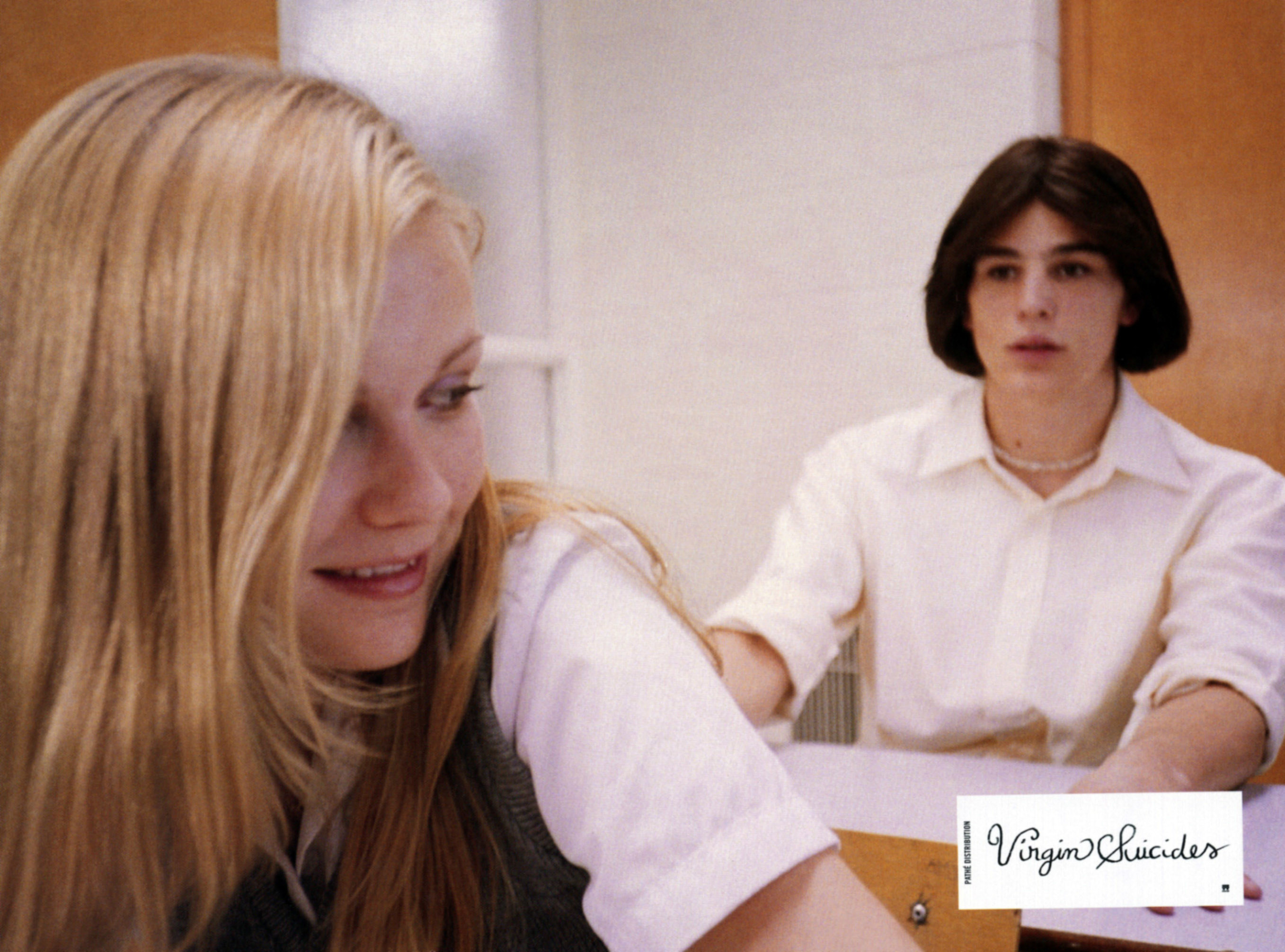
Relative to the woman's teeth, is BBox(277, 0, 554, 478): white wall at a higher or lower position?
higher

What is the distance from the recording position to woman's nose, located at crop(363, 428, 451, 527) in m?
0.34

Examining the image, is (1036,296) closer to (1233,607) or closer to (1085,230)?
(1085,230)

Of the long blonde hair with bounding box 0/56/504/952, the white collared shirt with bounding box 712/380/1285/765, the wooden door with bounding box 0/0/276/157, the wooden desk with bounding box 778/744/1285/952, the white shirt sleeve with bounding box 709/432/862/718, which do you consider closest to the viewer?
the long blonde hair with bounding box 0/56/504/952

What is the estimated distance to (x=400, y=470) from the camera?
34 cm

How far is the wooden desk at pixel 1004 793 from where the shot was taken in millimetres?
423

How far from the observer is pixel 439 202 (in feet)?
1.21

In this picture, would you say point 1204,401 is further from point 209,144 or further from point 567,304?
point 209,144

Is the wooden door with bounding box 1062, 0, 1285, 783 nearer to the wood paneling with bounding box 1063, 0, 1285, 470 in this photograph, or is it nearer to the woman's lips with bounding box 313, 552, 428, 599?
the wood paneling with bounding box 1063, 0, 1285, 470

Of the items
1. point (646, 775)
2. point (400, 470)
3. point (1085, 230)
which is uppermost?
point (1085, 230)

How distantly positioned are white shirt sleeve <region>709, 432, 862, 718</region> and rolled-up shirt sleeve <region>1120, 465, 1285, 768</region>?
25cm

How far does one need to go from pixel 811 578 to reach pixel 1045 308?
0.31m

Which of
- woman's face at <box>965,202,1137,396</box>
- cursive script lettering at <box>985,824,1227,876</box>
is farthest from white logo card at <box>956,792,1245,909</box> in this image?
woman's face at <box>965,202,1137,396</box>

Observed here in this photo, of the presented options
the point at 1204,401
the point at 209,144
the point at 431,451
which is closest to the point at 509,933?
the point at 431,451

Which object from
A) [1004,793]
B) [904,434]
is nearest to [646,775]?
[1004,793]
